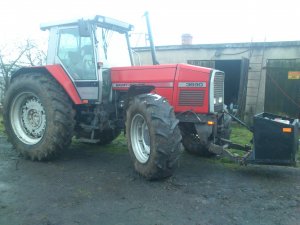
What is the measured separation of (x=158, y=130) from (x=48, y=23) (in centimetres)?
334

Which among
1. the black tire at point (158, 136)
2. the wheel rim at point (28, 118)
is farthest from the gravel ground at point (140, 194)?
the wheel rim at point (28, 118)

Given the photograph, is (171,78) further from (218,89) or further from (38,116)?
(38,116)

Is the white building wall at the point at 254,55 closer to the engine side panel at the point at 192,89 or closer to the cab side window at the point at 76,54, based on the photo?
the cab side window at the point at 76,54

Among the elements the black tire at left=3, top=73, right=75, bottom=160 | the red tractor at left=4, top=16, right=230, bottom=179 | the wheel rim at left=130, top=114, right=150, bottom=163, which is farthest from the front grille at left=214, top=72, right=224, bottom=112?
the black tire at left=3, top=73, right=75, bottom=160

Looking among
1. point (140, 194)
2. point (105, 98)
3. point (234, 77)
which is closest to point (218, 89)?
point (105, 98)

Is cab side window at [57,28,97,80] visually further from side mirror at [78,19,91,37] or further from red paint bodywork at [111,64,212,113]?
red paint bodywork at [111,64,212,113]

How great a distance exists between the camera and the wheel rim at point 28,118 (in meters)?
6.39

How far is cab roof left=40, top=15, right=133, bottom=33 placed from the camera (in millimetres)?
6055

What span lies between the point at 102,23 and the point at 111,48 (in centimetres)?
49

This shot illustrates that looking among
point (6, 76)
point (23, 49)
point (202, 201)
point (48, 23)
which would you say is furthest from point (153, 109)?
point (23, 49)

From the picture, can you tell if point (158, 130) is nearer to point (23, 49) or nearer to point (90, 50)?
point (90, 50)

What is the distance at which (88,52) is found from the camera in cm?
616

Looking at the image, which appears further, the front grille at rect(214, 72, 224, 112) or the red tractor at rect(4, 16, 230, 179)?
the front grille at rect(214, 72, 224, 112)

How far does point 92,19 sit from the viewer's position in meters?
6.04
